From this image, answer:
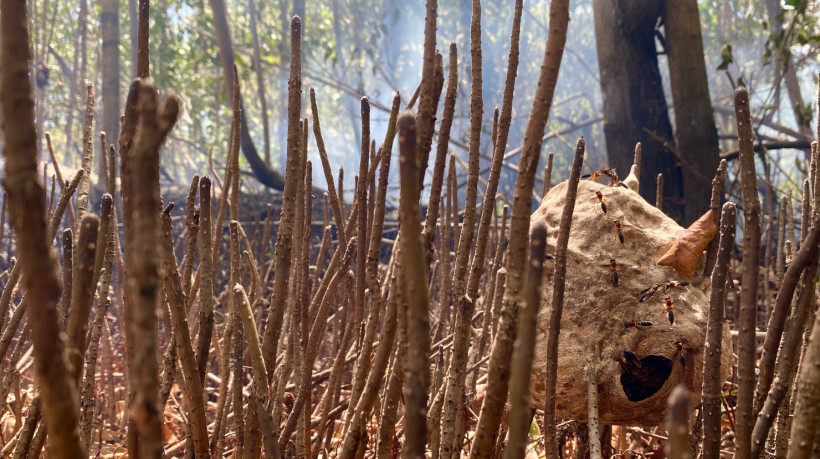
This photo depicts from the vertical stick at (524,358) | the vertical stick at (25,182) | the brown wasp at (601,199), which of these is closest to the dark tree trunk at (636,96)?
the brown wasp at (601,199)

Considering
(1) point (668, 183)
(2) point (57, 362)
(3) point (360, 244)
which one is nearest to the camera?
(2) point (57, 362)

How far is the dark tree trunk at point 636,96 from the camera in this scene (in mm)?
1990

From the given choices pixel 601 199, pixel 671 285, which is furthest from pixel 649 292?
pixel 601 199

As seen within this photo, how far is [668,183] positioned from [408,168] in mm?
1903

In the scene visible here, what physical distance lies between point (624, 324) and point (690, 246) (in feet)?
0.45

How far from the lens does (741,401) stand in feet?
1.49

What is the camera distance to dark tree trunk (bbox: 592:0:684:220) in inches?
78.4

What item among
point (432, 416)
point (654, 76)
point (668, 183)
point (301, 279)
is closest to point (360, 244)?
point (301, 279)

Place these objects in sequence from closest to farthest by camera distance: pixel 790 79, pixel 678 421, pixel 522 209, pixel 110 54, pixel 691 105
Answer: pixel 678 421, pixel 522 209, pixel 691 105, pixel 790 79, pixel 110 54

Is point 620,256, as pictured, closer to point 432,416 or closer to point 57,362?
point 432,416

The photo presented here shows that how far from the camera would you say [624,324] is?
2.53 feet

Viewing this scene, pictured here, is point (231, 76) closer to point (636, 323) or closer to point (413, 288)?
point (636, 323)

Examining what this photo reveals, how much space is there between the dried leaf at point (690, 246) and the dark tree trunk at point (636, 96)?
127 centimetres

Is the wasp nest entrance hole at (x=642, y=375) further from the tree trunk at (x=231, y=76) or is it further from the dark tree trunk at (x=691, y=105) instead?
the tree trunk at (x=231, y=76)
